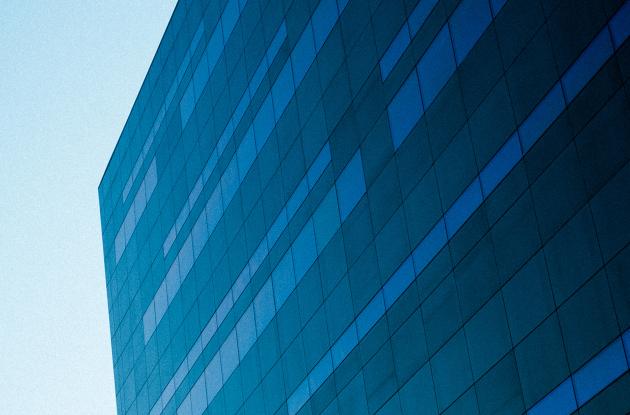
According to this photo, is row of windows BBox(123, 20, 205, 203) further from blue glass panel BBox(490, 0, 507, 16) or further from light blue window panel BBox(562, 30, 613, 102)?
light blue window panel BBox(562, 30, 613, 102)

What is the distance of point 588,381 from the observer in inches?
1060

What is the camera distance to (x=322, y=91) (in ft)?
139

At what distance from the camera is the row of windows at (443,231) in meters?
29.0

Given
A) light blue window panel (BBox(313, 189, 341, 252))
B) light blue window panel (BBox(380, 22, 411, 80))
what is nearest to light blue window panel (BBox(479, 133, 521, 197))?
light blue window panel (BBox(380, 22, 411, 80))

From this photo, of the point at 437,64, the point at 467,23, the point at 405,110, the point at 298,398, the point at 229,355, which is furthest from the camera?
the point at 229,355

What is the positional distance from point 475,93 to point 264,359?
62.3ft

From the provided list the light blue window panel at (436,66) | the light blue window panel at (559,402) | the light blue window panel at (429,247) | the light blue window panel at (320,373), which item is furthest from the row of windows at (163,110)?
the light blue window panel at (559,402)

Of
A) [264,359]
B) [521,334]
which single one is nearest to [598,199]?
[521,334]

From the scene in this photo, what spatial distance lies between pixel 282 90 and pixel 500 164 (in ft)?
57.7

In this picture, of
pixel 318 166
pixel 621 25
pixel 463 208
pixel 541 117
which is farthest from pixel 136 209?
pixel 621 25

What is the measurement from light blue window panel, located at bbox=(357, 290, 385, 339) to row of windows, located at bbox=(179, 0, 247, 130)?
19973 millimetres

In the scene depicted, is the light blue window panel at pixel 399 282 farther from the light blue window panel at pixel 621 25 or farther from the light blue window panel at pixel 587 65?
the light blue window panel at pixel 621 25

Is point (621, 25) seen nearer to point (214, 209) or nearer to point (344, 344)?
point (344, 344)

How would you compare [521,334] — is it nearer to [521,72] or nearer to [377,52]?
[521,72]
